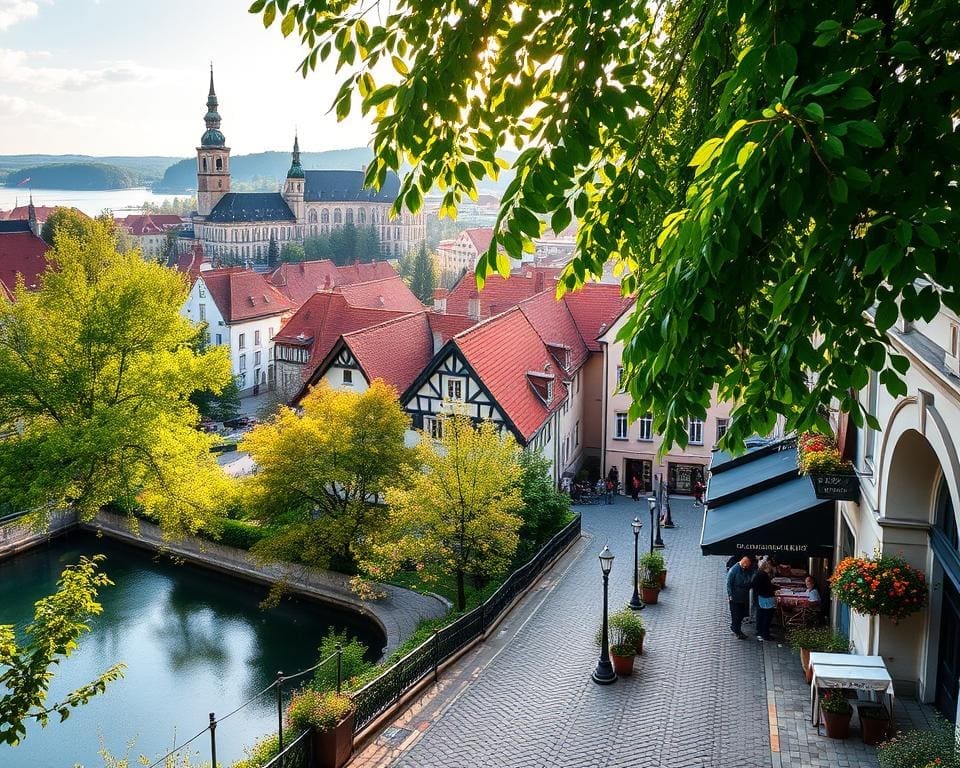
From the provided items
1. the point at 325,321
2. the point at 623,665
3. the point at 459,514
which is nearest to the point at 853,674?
the point at 623,665

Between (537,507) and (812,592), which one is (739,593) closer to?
(812,592)

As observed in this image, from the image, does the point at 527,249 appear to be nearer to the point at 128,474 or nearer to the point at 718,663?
the point at 718,663

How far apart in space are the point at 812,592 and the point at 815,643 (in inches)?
121

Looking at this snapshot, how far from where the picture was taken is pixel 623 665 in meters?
17.1

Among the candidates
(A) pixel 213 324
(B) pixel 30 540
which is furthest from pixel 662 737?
(A) pixel 213 324

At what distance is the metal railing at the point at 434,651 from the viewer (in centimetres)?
1570

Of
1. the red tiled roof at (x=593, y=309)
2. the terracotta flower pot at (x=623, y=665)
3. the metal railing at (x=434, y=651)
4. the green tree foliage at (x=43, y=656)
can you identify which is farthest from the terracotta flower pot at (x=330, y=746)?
the red tiled roof at (x=593, y=309)

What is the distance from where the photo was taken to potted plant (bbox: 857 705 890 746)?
493 inches

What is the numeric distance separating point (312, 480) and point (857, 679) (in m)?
17.7

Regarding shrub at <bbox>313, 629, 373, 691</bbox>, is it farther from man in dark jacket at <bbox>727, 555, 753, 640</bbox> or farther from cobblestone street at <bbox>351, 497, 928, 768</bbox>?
man in dark jacket at <bbox>727, 555, 753, 640</bbox>

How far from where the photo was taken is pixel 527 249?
18.5ft

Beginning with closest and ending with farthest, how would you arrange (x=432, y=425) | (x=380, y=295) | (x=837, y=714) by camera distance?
1. (x=837, y=714)
2. (x=432, y=425)
3. (x=380, y=295)

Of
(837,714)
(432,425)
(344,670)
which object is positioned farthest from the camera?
(432,425)

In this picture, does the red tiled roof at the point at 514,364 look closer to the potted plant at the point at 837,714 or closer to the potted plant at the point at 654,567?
→ the potted plant at the point at 654,567
